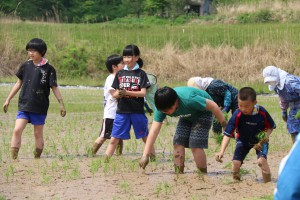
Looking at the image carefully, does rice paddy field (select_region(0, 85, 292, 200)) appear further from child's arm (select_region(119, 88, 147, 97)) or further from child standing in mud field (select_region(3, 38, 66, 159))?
child's arm (select_region(119, 88, 147, 97))

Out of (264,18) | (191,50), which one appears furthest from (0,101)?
(264,18)

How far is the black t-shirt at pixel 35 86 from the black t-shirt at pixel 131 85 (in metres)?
0.99

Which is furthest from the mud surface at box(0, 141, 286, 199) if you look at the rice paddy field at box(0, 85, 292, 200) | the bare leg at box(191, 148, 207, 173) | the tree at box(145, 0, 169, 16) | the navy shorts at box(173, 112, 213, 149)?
the tree at box(145, 0, 169, 16)

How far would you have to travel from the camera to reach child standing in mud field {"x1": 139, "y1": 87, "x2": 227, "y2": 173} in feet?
23.7

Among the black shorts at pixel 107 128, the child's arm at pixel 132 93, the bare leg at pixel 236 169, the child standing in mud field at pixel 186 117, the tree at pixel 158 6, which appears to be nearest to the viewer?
the child standing in mud field at pixel 186 117

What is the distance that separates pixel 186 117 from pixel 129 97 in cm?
118

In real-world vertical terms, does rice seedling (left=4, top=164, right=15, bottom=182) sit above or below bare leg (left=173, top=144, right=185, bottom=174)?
below

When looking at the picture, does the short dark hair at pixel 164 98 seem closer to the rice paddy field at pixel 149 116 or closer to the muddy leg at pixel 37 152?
the rice paddy field at pixel 149 116

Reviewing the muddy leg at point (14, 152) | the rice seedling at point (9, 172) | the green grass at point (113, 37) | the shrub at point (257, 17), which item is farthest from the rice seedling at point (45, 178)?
the shrub at point (257, 17)

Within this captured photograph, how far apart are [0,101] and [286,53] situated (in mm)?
13608

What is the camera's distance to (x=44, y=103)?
959cm

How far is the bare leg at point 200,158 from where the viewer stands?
821 centimetres

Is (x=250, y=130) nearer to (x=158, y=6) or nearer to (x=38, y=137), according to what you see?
(x=38, y=137)

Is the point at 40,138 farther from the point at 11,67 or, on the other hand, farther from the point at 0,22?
the point at 0,22
